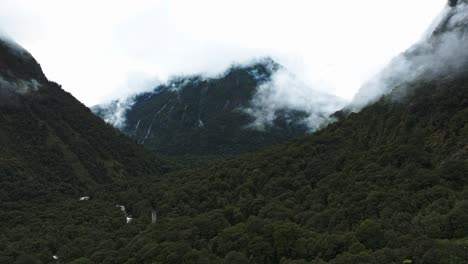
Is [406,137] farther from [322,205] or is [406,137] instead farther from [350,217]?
[350,217]

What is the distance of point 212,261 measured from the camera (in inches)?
4749

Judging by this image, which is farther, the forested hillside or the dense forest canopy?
the dense forest canopy

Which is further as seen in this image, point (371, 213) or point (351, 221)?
point (351, 221)

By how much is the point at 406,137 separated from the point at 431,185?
4489 centimetres

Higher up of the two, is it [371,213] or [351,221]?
[371,213]

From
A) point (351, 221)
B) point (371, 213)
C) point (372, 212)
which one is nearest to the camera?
point (372, 212)

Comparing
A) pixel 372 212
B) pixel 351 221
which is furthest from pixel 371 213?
pixel 351 221

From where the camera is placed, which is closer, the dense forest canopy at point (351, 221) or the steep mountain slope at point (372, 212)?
the steep mountain slope at point (372, 212)

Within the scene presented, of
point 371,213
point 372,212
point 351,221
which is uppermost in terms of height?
point 372,212

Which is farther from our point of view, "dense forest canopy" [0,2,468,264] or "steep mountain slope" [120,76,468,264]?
"dense forest canopy" [0,2,468,264]

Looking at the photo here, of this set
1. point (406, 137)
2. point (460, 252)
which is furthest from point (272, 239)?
point (406, 137)

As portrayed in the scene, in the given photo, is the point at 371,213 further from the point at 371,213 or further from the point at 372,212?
the point at 372,212

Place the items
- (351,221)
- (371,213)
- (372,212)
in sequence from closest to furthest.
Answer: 1. (372,212)
2. (371,213)
3. (351,221)

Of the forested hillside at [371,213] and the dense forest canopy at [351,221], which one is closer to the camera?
the forested hillside at [371,213]
